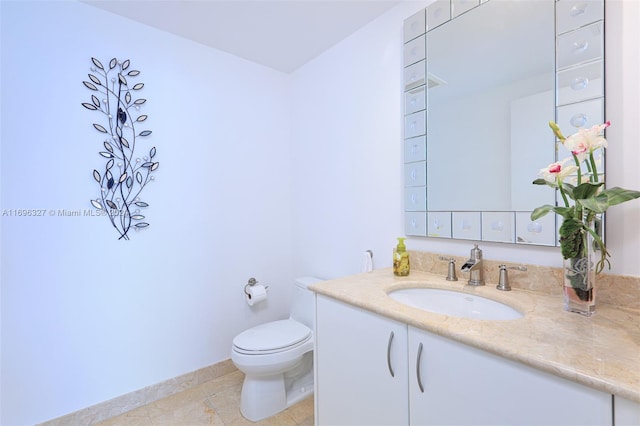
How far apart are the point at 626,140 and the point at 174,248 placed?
7.20ft

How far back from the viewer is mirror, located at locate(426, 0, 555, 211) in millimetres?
1104

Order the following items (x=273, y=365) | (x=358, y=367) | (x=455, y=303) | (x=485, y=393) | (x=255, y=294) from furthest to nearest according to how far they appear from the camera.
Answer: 1. (x=255, y=294)
2. (x=273, y=365)
3. (x=455, y=303)
4. (x=358, y=367)
5. (x=485, y=393)

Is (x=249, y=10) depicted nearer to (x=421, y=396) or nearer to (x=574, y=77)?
(x=574, y=77)

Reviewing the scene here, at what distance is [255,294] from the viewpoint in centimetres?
206

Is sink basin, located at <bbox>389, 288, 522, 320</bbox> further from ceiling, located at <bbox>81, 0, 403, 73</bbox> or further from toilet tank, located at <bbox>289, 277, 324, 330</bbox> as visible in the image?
ceiling, located at <bbox>81, 0, 403, 73</bbox>

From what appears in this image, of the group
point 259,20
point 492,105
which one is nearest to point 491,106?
point 492,105

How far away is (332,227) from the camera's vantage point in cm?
201

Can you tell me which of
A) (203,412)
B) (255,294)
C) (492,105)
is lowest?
(203,412)

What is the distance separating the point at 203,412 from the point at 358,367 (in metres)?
1.19

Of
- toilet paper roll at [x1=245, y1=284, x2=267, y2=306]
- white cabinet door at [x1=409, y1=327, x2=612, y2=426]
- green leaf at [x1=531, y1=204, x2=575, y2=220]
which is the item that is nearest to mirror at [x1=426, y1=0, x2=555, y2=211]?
green leaf at [x1=531, y1=204, x2=575, y2=220]

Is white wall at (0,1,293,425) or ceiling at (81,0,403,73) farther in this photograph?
ceiling at (81,0,403,73)

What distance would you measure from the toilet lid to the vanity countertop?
2.19 ft

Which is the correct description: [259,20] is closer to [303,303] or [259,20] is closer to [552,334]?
[303,303]

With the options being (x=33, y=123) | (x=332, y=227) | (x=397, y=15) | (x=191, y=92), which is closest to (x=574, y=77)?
(x=397, y=15)
